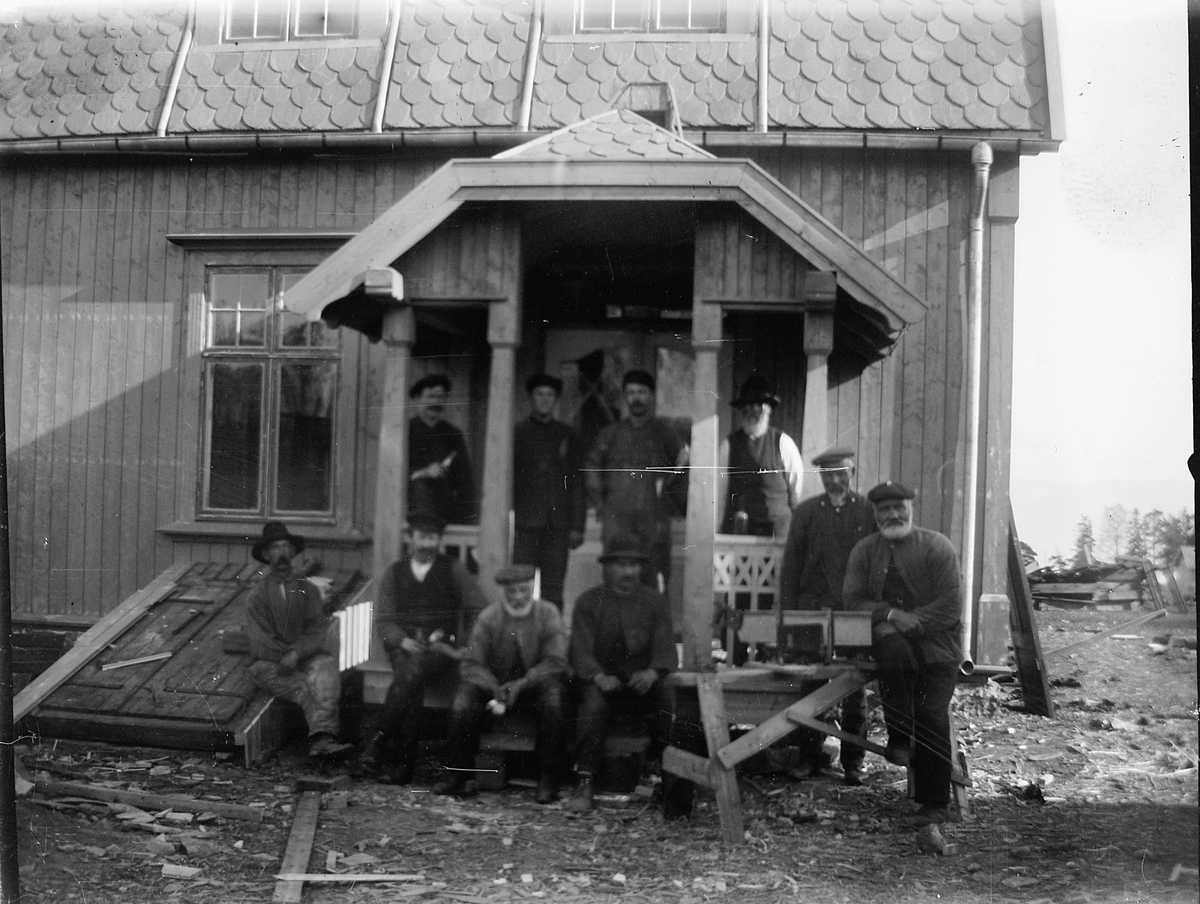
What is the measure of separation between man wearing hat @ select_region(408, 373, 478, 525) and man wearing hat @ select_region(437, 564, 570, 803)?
Answer: 0.32 meters

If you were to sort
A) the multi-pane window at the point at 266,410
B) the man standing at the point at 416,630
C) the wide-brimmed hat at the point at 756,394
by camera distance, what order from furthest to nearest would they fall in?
1. the multi-pane window at the point at 266,410
2. the wide-brimmed hat at the point at 756,394
3. the man standing at the point at 416,630

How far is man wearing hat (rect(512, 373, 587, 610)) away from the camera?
3.39 meters

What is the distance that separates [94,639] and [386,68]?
2616 millimetres

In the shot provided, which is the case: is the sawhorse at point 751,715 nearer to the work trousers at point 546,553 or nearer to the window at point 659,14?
the work trousers at point 546,553

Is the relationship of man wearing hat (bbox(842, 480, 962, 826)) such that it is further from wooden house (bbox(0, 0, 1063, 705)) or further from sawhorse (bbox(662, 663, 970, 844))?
wooden house (bbox(0, 0, 1063, 705))

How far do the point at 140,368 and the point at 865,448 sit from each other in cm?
327

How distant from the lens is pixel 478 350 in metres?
3.65

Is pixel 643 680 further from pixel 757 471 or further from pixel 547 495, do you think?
pixel 757 471

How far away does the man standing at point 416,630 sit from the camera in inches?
135

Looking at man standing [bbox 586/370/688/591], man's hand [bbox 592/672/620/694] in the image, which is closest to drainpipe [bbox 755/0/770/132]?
man standing [bbox 586/370/688/591]

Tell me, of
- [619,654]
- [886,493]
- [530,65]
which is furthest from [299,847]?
[530,65]

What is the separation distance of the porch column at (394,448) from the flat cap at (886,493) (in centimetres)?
185

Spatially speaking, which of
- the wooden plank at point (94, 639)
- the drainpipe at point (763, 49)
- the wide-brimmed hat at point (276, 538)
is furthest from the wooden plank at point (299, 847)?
the drainpipe at point (763, 49)

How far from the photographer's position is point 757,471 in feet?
11.5
